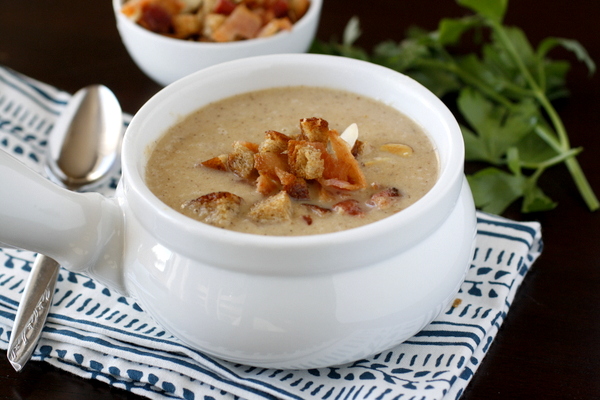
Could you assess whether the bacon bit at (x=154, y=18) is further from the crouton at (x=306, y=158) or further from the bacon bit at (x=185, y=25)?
the crouton at (x=306, y=158)

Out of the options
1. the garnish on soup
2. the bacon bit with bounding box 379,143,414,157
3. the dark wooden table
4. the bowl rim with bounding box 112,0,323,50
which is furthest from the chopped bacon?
the garnish on soup

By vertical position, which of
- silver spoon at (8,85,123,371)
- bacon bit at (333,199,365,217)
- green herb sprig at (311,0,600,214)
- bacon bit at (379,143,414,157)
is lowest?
silver spoon at (8,85,123,371)

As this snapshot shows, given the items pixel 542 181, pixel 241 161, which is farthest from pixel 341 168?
pixel 542 181

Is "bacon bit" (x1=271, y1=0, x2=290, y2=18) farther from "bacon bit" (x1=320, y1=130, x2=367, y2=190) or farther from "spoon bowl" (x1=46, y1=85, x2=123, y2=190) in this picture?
"bacon bit" (x1=320, y1=130, x2=367, y2=190)

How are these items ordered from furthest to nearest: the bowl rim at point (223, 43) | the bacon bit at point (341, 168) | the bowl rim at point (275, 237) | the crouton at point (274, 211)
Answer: the bowl rim at point (223, 43)
the bacon bit at point (341, 168)
the crouton at point (274, 211)
the bowl rim at point (275, 237)

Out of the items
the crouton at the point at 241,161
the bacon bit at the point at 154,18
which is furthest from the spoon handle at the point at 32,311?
the bacon bit at the point at 154,18

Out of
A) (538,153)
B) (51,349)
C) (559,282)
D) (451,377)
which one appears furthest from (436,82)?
(51,349)

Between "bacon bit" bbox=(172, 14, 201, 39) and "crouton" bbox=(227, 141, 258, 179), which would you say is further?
"bacon bit" bbox=(172, 14, 201, 39)
